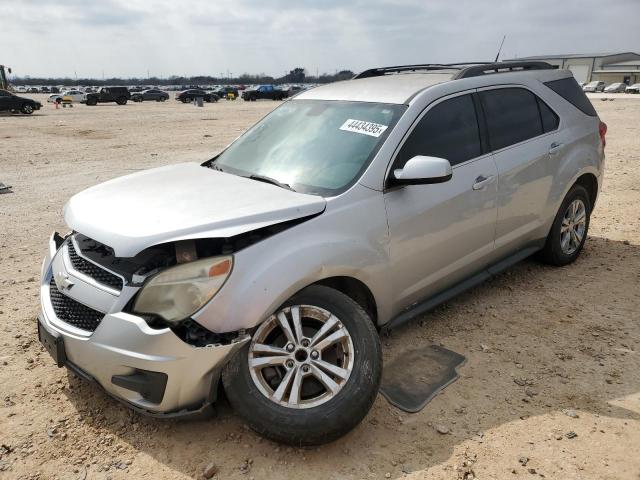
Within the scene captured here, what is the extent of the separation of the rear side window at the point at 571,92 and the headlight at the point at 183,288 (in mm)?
3640

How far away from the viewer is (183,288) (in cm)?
241

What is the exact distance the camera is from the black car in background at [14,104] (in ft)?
93.4

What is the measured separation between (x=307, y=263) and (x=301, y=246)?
0.09m

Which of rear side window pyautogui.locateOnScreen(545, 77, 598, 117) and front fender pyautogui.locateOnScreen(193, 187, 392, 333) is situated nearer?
front fender pyautogui.locateOnScreen(193, 187, 392, 333)

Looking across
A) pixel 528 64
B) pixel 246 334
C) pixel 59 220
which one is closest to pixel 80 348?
pixel 246 334

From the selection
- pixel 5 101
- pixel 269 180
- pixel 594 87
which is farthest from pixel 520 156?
pixel 594 87

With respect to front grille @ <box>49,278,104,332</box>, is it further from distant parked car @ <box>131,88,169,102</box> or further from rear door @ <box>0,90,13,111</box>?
distant parked car @ <box>131,88,169,102</box>

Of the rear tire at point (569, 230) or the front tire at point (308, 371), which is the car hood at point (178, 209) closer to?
the front tire at point (308, 371)

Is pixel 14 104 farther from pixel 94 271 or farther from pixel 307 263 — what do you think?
pixel 307 263

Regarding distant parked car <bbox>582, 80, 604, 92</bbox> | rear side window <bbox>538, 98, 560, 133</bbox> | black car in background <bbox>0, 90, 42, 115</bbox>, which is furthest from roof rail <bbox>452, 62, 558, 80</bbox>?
distant parked car <bbox>582, 80, 604, 92</bbox>

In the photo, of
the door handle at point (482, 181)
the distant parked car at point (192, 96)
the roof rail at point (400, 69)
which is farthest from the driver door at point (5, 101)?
the door handle at point (482, 181)

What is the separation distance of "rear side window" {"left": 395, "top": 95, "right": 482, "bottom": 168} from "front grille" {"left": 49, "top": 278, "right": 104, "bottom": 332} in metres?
1.93

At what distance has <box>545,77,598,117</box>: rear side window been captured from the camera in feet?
15.2

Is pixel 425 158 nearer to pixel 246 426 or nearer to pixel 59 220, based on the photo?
pixel 246 426
